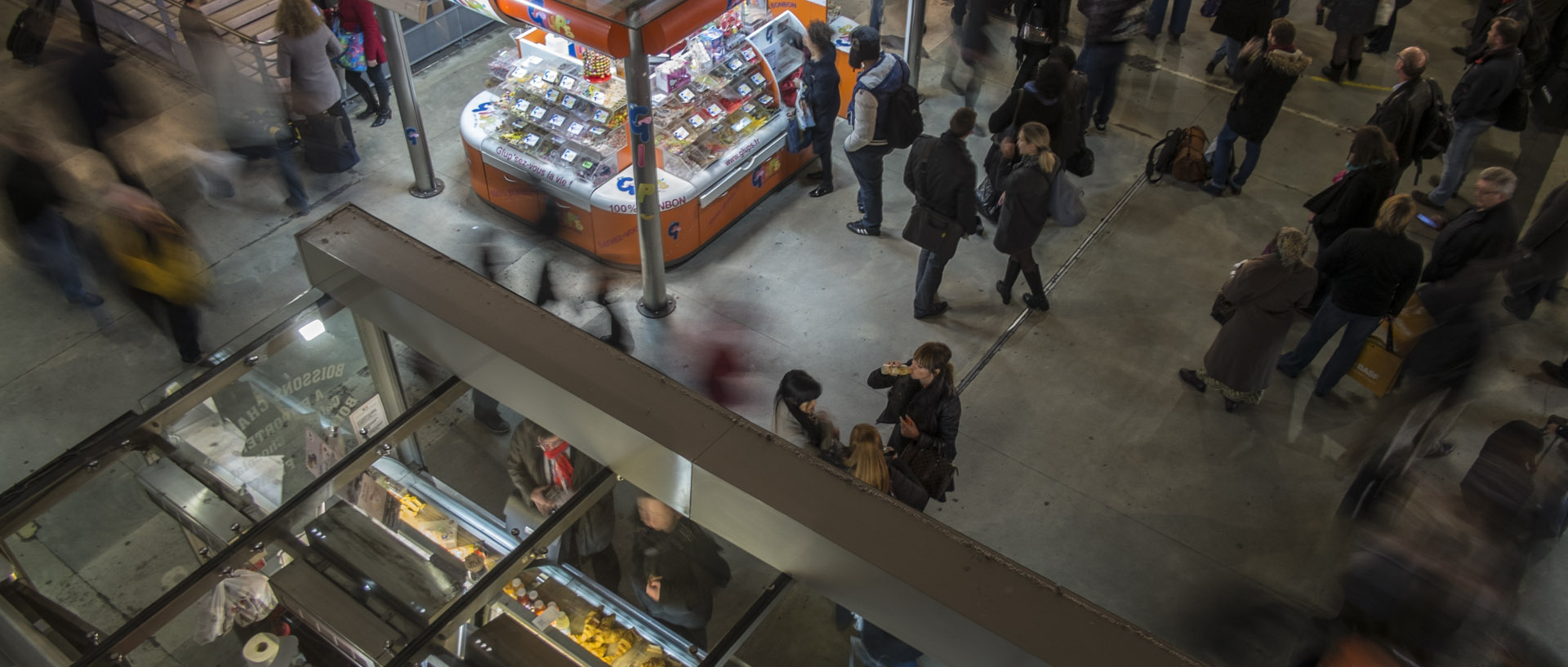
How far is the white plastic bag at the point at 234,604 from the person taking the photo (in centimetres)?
340

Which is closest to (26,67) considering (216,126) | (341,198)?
(216,126)

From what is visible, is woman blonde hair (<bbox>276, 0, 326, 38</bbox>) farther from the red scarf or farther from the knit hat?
the red scarf

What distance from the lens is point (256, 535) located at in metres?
3.50

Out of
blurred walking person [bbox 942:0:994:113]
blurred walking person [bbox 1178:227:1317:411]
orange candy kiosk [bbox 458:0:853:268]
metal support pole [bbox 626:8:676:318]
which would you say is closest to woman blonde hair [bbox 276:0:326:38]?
orange candy kiosk [bbox 458:0:853:268]

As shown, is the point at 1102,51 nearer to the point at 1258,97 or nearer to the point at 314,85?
the point at 1258,97

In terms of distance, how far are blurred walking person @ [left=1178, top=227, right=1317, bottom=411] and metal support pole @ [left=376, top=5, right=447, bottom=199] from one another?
5869mm

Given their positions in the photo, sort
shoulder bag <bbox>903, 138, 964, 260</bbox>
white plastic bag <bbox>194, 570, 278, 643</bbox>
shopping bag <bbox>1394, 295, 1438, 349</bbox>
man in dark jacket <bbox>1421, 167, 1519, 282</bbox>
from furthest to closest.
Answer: shoulder bag <bbox>903, 138, 964, 260</bbox>
shopping bag <bbox>1394, 295, 1438, 349</bbox>
man in dark jacket <bbox>1421, 167, 1519, 282</bbox>
white plastic bag <bbox>194, 570, 278, 643</bbox>

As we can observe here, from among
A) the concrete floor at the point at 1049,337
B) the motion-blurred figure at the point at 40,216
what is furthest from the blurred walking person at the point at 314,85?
the motion-blurred figure at the point at 40,216

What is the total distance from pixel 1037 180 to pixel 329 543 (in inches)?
190

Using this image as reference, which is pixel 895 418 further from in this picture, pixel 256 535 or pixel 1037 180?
pixel 256 535

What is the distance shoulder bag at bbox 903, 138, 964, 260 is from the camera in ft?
23.6

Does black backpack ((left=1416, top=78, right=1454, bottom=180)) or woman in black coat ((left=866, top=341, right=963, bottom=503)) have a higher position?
black backpack ((left=1416, top=78, right=1454, bottom=180))

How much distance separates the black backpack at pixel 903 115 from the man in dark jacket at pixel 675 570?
5.08 metres

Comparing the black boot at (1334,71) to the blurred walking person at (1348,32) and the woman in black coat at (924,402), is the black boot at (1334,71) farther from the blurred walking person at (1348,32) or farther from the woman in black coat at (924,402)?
the woman in black coat at (924,402)
